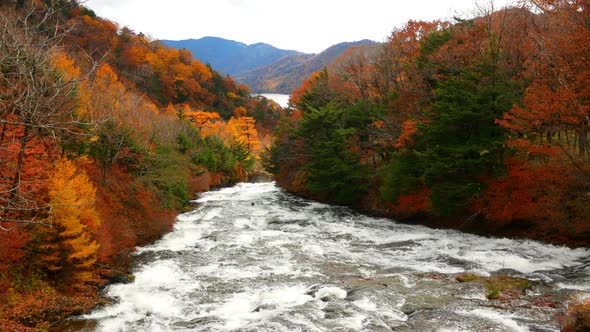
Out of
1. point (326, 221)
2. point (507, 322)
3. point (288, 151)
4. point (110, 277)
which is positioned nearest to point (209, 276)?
point (110, 277)

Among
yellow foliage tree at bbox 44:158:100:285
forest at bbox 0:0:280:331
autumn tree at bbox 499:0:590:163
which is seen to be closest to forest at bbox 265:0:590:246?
autumn tree at bbox 499:0:590:163

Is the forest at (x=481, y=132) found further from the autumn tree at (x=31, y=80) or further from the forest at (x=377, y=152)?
the autumn tree at (x=31, y=80)

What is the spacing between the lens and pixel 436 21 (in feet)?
118

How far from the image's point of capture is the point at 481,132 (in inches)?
862

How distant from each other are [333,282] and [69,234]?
9.83 meters

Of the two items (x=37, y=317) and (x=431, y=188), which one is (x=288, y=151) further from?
(x=37, y=317)

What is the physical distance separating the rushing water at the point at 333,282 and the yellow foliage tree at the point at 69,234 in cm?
148

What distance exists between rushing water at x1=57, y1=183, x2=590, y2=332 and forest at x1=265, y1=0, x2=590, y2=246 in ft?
5.63

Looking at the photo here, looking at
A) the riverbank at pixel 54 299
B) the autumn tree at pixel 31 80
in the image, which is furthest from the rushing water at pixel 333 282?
the autumn tree at pixel 31 80

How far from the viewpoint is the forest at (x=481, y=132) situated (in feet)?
58.2

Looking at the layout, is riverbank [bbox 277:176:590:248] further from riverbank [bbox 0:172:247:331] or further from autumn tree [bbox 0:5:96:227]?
autumn tree [bbox 0:5:96:227]

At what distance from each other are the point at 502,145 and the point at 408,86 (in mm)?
11370

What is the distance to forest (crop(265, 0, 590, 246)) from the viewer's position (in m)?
17.8

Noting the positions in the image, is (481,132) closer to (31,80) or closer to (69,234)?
(69,234)
